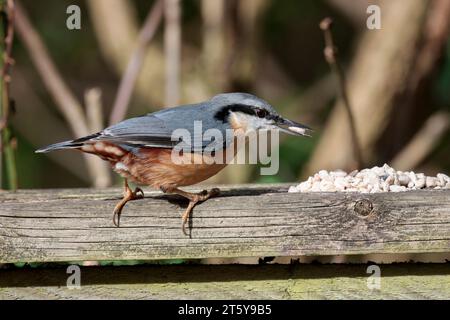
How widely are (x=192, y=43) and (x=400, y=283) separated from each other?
4438 mm

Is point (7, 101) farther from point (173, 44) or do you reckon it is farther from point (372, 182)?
point (372, 182)

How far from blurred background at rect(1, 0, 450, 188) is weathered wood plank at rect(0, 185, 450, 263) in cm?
95

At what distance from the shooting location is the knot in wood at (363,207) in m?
2.62

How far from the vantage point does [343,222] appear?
8.59 ft

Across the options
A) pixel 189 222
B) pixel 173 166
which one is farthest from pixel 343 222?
pixel 173 166

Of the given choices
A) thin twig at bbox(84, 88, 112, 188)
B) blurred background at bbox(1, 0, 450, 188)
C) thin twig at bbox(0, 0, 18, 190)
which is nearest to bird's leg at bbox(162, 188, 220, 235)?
thin twig at bbox(0, 0, 18, 190)

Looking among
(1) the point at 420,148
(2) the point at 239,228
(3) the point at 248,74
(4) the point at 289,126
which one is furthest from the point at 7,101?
(1) the point at 420,148

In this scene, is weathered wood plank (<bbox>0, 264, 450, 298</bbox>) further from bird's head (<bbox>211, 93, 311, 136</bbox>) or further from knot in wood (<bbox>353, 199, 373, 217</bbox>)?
bird's head (<bbox>211, 93, 311, 136</bbox>)

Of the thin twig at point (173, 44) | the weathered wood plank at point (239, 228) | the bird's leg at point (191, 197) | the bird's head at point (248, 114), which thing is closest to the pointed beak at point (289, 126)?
the bird's head at point (248, 114)

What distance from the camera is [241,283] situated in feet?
8.80

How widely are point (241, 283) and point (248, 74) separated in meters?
2.67

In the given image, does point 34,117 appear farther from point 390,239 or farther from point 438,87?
point 390,239

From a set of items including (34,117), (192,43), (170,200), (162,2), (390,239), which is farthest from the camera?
(34,117)

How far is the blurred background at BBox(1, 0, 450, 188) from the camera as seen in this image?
472cm
